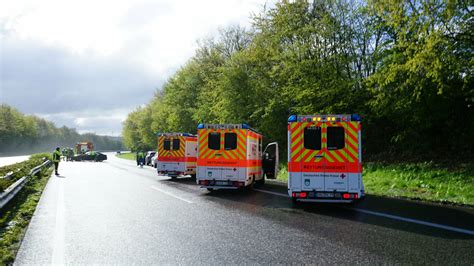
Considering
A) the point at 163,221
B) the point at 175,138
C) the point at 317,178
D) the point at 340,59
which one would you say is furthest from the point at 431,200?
the point at 175,138

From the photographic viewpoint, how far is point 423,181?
16.5m

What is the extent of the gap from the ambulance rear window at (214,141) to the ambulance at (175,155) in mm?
7529

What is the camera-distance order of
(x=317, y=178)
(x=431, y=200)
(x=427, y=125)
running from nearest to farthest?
1. (x=317, y=178)
2. (x=431, y=200)
3. (x=427, y=125)

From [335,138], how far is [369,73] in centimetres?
1484

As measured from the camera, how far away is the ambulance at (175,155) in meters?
23.5

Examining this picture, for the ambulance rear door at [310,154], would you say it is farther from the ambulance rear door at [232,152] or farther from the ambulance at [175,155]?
the ambulance at [175,155]

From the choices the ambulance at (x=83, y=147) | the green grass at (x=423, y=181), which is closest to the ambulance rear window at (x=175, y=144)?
the green grass at (x=423, y=181)

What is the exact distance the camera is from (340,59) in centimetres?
2452

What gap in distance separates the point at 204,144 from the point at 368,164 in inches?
390

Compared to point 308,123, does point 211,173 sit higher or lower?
lower

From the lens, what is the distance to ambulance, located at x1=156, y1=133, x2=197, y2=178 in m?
23.5

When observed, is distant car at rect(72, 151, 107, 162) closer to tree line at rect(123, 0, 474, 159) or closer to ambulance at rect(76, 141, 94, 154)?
ambulance at rect(76, 141, 94, 154)

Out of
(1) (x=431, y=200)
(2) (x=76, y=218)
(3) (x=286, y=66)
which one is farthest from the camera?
(3) (x=286, y=66)

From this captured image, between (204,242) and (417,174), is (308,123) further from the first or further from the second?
(417,174)
